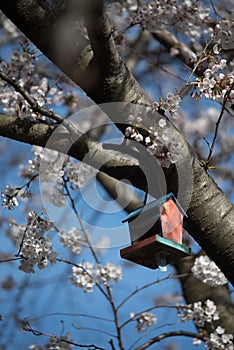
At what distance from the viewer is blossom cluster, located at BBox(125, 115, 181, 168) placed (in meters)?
1.56

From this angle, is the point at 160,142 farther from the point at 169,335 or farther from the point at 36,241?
the point at 169,335

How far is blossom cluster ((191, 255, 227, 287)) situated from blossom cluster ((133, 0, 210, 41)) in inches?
51.9

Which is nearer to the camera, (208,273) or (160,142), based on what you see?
(160,142)

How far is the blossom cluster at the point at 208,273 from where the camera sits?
2775mm

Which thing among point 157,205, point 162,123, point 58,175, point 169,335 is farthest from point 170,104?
point 169,335

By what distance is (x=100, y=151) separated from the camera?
1.74 metres

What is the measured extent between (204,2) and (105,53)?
1862 mm

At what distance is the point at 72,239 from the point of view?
301cm

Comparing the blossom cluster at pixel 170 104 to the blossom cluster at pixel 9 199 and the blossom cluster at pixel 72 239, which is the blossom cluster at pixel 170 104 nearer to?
the blossom cluster at pixel 9 199

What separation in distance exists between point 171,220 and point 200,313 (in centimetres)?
130

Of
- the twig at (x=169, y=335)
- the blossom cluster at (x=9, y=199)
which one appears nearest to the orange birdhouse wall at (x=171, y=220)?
the blossom cluster at (x=9, y=199)

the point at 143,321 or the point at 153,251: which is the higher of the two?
the point at 143,321

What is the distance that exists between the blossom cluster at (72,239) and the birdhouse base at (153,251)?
1.43 m

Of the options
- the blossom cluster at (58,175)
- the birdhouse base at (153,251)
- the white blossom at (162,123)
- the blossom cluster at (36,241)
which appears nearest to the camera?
the birdhouse base at (153,251)
